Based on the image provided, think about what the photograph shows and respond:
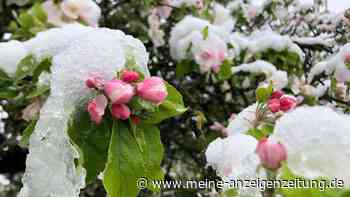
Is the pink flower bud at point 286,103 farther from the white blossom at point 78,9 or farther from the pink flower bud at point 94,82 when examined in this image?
the white blossom at point 78,9

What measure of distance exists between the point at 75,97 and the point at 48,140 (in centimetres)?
8

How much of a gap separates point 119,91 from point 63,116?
0.11 m

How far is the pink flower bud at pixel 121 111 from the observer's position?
0.88 m

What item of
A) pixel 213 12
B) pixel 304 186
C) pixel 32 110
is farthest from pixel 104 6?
pixel 304 186

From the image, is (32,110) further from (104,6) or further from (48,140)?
(104,6)

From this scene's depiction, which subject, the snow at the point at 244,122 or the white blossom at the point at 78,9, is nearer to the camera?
the snow at the point at 244,122

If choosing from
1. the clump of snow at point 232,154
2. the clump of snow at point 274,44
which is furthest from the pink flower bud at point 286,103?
the clump of snow at point 274,44

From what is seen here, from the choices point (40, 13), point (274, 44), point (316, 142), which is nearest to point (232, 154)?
point (316, 142)

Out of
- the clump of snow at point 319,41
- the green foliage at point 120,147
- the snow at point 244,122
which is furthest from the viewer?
the clump of snow at point 319,41

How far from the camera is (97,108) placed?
2.87ft

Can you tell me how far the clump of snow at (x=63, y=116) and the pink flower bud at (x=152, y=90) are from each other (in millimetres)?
69

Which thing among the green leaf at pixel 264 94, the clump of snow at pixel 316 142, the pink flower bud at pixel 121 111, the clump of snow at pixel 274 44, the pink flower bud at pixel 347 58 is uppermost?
the clump of snow at pixel 316 142

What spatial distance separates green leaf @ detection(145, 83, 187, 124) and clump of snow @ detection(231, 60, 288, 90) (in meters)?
1.18

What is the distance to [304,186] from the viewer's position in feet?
1.55
